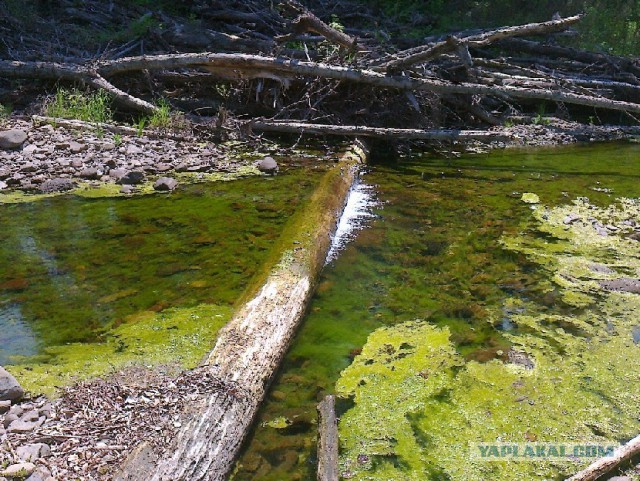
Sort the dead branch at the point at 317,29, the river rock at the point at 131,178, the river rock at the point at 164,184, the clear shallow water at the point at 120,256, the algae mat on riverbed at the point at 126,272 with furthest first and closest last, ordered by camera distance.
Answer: the dead branch at the point at 317,29, the river rock at the point at 131,178, the river rock at the point at 164,184, the clear shallow water at the point at 120,256, the algae mat on riverbed at the point at 126,272

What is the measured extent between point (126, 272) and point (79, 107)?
15.2 feet

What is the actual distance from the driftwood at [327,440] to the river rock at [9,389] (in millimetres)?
1514

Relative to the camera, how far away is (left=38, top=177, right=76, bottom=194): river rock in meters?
6.52

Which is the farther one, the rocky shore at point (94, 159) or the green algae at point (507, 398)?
the rocky shore at point (94, 159)

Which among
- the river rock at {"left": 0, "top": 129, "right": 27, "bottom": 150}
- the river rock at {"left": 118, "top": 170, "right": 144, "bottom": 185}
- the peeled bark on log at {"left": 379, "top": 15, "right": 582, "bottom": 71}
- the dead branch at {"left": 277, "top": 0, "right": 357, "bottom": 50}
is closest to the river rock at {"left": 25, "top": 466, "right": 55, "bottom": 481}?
the river rock at {"left": 118, "top": 170, "right": 144, "bottom": 185}

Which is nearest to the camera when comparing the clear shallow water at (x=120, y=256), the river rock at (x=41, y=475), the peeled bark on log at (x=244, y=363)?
the river rock at (x=41, y=475)

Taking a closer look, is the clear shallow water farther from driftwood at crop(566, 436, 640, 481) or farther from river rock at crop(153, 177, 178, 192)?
driftwood at crop(566, 436, 640, 481)

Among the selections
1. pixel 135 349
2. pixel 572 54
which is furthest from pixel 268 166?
pixel 572 54

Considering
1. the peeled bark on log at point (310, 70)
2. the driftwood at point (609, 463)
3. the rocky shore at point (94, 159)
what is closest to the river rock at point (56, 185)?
the rocky shore at point (94, 159)

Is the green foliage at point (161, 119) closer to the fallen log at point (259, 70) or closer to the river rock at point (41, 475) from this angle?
the fallen log at point (259, 70)

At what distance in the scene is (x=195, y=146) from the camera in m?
8.23

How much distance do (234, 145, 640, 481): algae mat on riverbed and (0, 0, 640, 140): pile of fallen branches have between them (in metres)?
2.90

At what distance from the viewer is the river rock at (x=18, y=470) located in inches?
94.5

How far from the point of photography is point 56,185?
6582 mm
